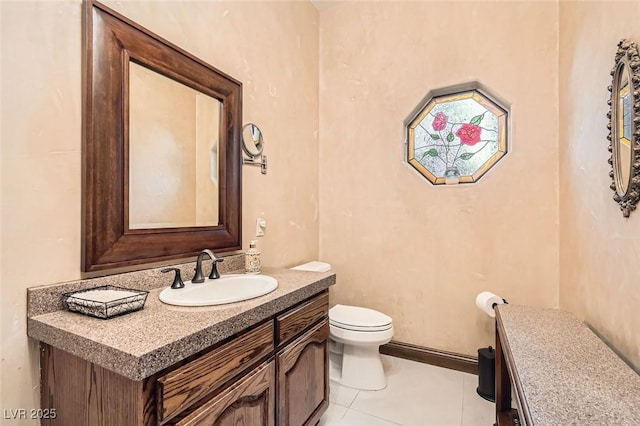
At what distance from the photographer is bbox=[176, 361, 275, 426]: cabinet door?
91 centimetres

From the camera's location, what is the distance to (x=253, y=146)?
1953 millimetres

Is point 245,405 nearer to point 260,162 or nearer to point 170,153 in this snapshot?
point 170,153

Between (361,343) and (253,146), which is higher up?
(253,146)

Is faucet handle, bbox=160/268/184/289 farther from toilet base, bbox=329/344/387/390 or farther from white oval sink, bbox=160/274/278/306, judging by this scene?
toilet base, bbox=329/344/387/390

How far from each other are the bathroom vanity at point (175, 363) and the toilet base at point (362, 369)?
2.52ft

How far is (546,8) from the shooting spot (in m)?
1.98

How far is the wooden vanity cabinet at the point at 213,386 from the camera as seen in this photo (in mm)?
782

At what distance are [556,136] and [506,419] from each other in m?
1.71

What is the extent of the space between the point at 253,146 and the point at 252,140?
4 centimetres

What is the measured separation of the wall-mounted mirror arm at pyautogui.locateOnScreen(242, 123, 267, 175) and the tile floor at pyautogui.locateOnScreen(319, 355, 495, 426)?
1593mm

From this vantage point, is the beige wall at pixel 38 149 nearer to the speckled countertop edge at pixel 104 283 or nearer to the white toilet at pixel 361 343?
the speckled countertop edge at pixel 104 283

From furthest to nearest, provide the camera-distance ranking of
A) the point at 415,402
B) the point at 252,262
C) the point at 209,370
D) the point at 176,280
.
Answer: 1. the point at 415,402
2. the point at 252,262
3. the point at 176,280
4. the point at 209,370

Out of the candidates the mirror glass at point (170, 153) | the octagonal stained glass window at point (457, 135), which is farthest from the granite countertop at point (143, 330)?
the octagonal stained glass window at point (457, 135)

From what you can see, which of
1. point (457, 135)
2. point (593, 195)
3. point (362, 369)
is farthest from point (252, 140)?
point (593, 195)
